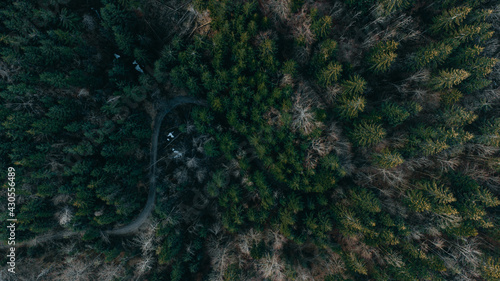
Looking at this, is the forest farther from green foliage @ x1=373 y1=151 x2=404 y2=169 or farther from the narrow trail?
the narrow trail

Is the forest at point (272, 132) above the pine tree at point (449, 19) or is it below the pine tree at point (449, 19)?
below

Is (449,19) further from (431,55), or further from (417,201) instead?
(417,201)

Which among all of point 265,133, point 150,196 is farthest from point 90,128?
point 265,133

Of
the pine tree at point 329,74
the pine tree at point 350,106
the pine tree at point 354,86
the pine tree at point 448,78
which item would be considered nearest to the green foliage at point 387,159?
the pine tree at point 350,106

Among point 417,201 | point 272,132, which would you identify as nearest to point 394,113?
point 417,201

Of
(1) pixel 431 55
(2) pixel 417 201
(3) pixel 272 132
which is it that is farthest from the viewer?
(3) pixel 272 132

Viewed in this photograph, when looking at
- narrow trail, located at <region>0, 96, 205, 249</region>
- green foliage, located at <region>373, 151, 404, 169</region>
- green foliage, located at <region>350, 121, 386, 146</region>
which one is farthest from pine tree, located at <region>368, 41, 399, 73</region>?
narrow trail, located at <region>0, 96, 205, 249</region>

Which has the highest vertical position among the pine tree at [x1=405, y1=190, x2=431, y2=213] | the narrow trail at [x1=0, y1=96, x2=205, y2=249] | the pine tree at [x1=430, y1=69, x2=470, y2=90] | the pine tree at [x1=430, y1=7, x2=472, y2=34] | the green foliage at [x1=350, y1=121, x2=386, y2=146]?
the pine tree at [x1=430, y1=7, x2=472, y2=34]

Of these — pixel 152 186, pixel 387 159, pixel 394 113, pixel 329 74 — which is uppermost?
pixel 329 74

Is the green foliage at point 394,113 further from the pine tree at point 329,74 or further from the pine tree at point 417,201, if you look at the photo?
the pine tree at point 417,201
